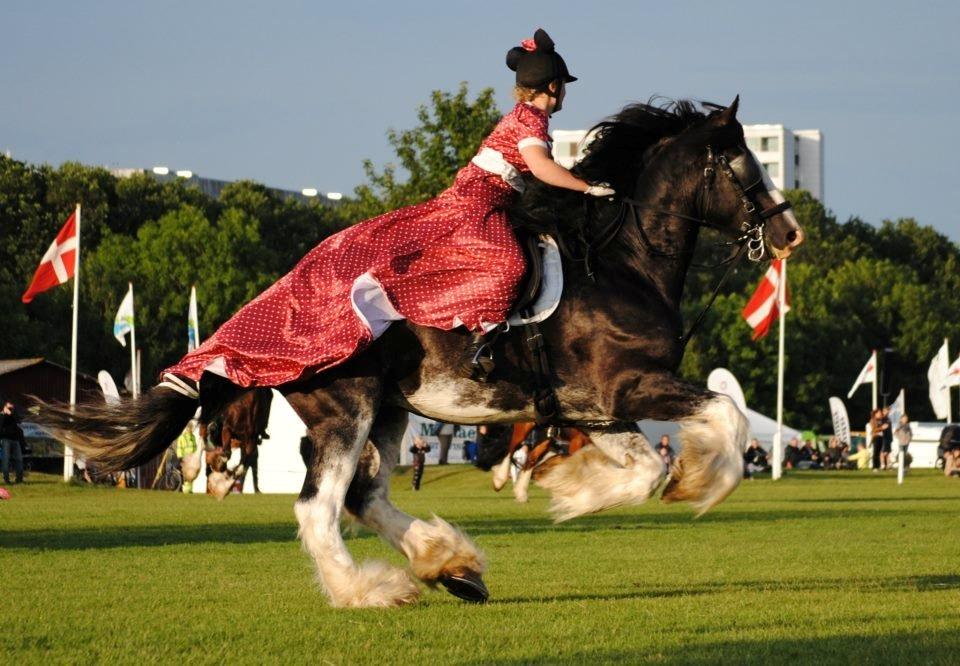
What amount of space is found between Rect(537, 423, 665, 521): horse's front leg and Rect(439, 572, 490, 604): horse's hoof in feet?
2.26

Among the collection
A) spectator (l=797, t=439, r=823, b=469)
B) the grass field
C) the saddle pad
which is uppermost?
the saddle pad

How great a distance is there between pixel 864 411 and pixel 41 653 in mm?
96743

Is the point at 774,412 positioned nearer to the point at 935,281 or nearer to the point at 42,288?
the point at 935,281

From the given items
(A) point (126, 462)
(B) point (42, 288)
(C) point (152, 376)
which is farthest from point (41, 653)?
(C) point (152, 376)

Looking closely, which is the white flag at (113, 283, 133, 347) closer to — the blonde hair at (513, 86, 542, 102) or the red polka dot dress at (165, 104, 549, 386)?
the red polka dot dress at (165, 104, 549, 386)

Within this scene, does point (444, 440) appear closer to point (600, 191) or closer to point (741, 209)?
point (741, 209)

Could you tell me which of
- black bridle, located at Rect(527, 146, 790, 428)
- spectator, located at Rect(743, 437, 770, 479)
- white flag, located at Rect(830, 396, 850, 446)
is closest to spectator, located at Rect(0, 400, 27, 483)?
spectator, located at Rect(743, 437, 770, 479)

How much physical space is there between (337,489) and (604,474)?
1726 millimetres

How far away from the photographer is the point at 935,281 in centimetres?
11669

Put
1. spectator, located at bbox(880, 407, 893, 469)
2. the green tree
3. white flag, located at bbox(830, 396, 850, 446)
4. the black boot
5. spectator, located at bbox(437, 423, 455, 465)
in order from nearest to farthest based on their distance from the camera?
the black boot → spectator, located at bbox(437, 423, 455, 465) → spectator, located at bbox(880, 407, 893, 469) → white flag, located at bbox(830, 396, 850, 446) → the green tree

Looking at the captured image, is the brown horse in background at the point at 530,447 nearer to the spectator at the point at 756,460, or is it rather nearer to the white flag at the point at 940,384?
the spectator at the point at 756,460

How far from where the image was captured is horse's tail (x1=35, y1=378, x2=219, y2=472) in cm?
1077

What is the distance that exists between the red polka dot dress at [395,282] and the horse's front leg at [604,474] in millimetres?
1176

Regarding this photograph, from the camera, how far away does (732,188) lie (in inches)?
426
